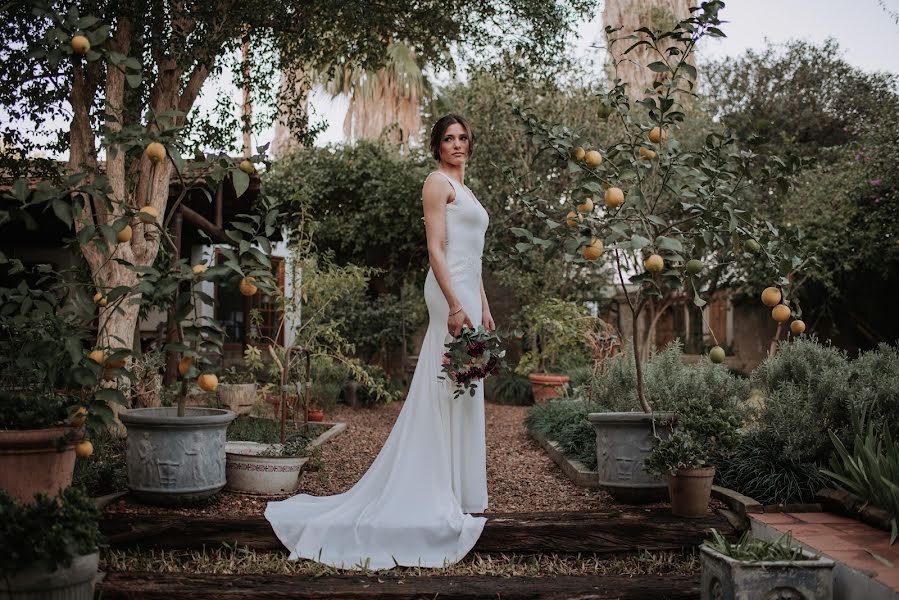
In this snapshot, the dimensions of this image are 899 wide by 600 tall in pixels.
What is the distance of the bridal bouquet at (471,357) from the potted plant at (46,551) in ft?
4.90

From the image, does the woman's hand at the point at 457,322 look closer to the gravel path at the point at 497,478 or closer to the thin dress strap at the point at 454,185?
the thin dress strap at the point at 454,185

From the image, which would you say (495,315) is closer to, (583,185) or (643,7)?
(643,7)

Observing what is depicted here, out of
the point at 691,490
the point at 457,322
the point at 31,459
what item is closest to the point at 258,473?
the point at 31,459

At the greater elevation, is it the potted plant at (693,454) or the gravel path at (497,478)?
the potted plant at (693,454)

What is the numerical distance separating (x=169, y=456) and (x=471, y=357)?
164 cm

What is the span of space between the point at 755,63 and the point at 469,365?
15526 mm

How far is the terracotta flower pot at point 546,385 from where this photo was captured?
9250mm

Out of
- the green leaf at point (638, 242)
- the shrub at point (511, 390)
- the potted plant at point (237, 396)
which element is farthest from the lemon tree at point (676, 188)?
the shrub at point (511, 390)

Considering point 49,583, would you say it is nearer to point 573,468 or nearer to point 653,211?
point 653,211

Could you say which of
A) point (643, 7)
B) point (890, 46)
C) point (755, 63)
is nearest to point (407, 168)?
point (643, 7)

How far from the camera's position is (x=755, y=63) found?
52.0 ft

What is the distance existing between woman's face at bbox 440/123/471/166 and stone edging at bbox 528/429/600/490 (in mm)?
2190

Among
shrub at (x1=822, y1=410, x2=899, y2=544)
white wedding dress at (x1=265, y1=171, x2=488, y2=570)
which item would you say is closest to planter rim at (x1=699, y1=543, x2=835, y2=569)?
shrub at (x1=822, y1=410, x2=899, y2=544)

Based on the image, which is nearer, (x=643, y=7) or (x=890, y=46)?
(x=643, y=7)
